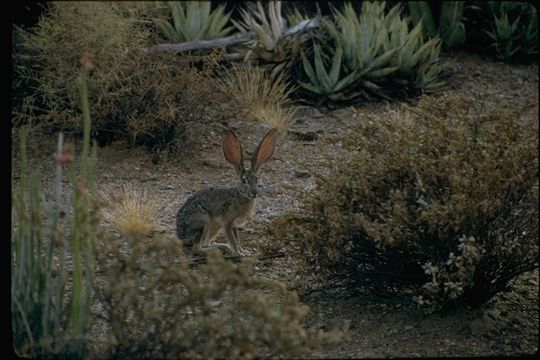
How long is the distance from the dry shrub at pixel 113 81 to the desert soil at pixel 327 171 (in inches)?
10.8

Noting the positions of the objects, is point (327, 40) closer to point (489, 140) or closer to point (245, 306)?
point (489, 140)

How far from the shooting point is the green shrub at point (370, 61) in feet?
33.7

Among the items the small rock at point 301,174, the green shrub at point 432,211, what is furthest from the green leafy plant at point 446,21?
the green shrub at point 432,211

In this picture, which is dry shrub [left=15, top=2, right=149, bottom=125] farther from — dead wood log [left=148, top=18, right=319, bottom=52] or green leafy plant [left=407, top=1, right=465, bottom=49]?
green leafy plant [left=407, top=1, right=465, bottom=49]

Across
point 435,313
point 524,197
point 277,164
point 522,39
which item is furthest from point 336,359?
point 522,39

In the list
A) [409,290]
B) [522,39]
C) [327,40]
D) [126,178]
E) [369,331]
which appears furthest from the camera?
[522,39]

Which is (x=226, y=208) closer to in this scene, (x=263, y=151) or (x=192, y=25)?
(x=263, y=151)

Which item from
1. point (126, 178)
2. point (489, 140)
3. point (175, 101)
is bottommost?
point (126, 178)

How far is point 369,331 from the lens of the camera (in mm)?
5539

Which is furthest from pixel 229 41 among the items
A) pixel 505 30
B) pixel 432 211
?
pixel 432 211

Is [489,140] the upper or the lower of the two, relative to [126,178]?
upper

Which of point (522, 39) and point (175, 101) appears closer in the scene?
point (175, 101)

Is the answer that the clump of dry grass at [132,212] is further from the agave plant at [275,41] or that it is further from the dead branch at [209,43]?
the agave plant at [275,41]

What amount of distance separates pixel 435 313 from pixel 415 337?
0.91 feet
